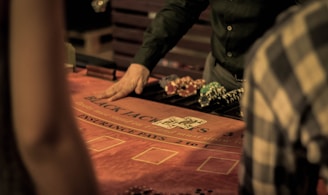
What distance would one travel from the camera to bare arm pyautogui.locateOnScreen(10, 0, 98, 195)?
58 centimetres

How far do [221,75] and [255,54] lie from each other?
1417 mm

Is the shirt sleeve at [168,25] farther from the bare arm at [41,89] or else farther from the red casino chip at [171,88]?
the bare arm at [41,89]

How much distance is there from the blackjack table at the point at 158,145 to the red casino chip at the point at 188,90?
104mm

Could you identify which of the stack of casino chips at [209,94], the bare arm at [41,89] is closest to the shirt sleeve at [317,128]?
the bare arm at [41,89]

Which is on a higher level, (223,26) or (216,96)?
(223,26)

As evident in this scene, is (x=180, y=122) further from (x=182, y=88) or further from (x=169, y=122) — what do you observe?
(x=182, y=88)

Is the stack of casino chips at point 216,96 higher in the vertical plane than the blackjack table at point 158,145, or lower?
higher

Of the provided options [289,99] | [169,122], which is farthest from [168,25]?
[289,99]

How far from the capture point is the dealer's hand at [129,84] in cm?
194

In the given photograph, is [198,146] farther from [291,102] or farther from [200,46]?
[200,46]

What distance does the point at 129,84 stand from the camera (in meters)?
1.98

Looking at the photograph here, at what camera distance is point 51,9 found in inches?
22.7

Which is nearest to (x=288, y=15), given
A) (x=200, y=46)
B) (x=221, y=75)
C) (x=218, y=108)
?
(x=218, y=108)

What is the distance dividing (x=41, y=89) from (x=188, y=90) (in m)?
1.39
